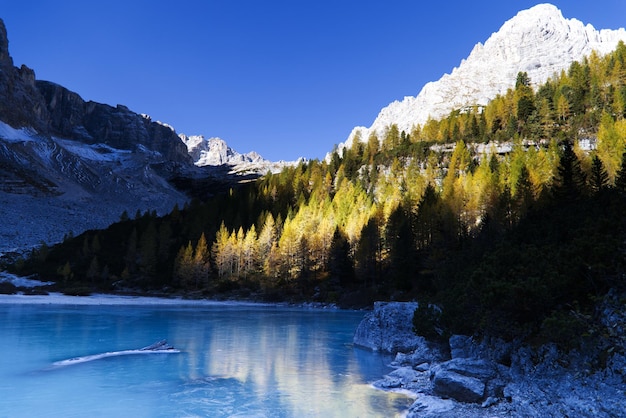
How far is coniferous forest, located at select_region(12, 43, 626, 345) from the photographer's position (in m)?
50.6

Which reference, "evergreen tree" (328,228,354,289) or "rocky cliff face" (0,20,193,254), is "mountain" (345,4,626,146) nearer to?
"evergreen tree" (328,228,354,289)

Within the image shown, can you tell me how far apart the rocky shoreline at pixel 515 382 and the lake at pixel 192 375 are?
1.38m

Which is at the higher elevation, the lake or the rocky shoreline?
the rocky shoreline

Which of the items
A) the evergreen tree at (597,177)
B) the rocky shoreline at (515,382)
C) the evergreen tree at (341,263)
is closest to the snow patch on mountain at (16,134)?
the evergreen tree at (341,263)

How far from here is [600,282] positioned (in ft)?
39.6

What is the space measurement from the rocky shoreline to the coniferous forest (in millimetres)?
3092

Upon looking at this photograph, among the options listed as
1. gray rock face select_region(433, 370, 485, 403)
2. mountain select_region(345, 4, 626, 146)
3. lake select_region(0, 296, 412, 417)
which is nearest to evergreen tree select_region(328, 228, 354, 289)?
lake select_region(0, 296, 412, 417)

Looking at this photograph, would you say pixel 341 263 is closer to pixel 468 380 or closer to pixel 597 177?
pixel 597 177

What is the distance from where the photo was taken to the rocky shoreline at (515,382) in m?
9.62

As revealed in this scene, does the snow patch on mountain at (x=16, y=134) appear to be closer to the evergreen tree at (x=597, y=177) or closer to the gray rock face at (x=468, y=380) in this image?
the evergreen tree at (x=597, y=177)

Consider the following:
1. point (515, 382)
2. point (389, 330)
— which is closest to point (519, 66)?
point (389, 330)

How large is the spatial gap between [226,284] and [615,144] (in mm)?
66302

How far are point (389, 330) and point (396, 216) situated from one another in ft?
141

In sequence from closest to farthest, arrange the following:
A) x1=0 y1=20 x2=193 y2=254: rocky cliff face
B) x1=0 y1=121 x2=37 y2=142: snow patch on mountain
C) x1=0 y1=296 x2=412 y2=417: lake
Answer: x1=0 y1=296 x2=412 y2=417: lake < x1=0 y1=20 x2=193 y2=254: rocky cliff face < x1=0 y1=121 x2=37 y2=142: snow patch on mountain
